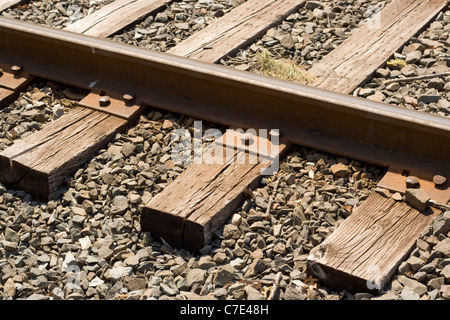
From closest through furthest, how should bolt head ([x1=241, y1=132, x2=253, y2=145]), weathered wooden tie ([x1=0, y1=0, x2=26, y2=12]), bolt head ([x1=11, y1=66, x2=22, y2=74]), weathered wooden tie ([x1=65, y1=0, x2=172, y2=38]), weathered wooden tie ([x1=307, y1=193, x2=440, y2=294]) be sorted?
weathered wooden tie ([x1=307, y1=193, x2=440, y2=294]), bolt head ([x1=241, y1=132, x2=253, y2=145]), bolt head ([x1=11, y1=66, x2=22, y2=74]), weathered wooden tie ([x1=65, y1=0, x2=172, y2=38]), weathered wooden tie ([x1=0, y1=0, x2=26, y2=12])

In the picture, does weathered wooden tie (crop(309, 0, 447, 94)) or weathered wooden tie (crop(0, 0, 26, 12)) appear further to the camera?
weathered wooden tie (crop(0, 0, 26, 12))

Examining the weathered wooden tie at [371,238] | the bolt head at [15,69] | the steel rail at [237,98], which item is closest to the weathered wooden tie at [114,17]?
the steel rail at [237,98]

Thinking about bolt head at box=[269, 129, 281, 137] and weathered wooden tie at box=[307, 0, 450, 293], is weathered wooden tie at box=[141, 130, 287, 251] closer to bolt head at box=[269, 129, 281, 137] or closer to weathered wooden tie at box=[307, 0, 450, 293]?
bolt head at box=[269, 129, 281, 137]

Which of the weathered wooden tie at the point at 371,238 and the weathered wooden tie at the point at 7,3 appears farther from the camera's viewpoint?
the weathered wooden tie at the point at 7,3

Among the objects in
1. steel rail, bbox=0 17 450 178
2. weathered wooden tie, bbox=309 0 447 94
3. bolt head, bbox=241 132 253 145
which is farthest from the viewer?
weathered wooden tie, bbox=309 0 447 94

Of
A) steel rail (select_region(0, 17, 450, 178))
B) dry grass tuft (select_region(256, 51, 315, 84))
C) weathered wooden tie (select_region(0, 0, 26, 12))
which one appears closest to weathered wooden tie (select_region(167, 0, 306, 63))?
dry grass tuft (select_region(256, 51, 315, 84))

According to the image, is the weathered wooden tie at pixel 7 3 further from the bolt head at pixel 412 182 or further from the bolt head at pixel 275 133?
the bolt head at pixel 412 182

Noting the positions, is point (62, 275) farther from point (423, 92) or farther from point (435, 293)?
point (423, 92)

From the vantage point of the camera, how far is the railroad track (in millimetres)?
4141

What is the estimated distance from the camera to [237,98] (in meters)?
5.02
